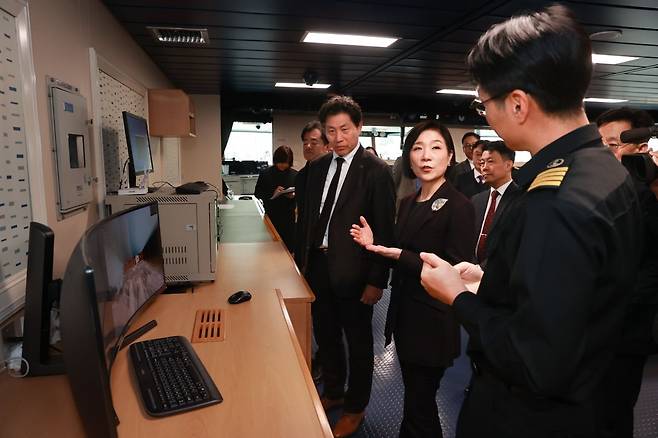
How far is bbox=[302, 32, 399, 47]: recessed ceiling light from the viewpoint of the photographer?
3.10 meters

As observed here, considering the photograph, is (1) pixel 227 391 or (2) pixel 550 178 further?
(1) pixel 227 391

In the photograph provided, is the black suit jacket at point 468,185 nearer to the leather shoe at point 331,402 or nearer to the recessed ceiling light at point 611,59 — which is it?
the recessed ceiling light at point 611,59

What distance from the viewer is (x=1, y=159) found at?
121 cm

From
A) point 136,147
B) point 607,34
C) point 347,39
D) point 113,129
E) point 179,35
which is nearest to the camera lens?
point 136,147

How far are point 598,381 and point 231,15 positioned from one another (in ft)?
8.64

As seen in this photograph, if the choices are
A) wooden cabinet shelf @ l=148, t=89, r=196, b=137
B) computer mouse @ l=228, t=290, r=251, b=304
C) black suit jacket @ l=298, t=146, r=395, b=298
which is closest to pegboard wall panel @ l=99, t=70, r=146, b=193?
wooden cabinet shelf @ l=148, t=89, r=196, b=137

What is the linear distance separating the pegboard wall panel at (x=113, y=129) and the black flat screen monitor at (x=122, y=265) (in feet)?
3.18

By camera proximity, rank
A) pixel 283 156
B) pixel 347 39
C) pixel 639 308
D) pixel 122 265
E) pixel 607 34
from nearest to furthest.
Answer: pixel 122 265 → pixel 639 308 → pixel 607 34 → pixel 347 39 → pixel 283 156

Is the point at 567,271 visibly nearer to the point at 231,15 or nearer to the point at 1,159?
the point at 1,159

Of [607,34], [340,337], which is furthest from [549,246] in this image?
[607,34]

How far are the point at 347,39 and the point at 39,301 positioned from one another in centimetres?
280

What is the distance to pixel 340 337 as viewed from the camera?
2.26 m

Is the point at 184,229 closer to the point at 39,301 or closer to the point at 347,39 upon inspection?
the point at 39,301

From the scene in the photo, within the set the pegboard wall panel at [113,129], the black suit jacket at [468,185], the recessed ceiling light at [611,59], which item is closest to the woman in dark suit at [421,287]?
the pegboard wall panel at [113,129]
